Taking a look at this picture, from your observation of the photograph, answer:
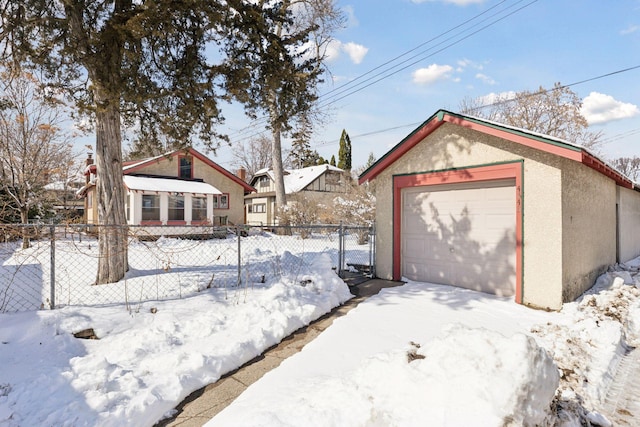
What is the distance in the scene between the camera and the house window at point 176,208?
18094 millimetres

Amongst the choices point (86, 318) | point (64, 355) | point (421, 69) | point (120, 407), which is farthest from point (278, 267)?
point (421, 69)

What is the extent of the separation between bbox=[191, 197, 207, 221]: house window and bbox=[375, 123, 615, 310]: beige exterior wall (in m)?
15.4

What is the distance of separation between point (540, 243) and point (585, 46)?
25.9ft

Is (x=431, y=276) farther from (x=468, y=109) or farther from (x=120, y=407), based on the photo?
(x=468, y=109)

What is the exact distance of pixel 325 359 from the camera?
3551 millimetres

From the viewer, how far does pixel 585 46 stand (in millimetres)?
9406

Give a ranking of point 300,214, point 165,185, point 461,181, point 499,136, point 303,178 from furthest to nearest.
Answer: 1. point 303,178
2. point 165,185
3. point 300,214
4. point 461,181
5. point 499,136

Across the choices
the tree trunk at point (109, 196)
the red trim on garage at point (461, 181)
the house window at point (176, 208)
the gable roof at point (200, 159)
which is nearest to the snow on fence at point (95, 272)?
the tree trunk at point (109, 196)

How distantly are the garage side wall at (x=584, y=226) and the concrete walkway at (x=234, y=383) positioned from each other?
13.5ft

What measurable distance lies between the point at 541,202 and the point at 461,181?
139cm

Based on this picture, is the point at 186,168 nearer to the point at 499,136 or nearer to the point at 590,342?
the point at 499,136

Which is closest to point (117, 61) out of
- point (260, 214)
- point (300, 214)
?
point (300, 214)

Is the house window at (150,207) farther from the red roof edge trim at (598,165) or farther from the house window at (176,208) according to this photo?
the red roof edge trim at (598,165)

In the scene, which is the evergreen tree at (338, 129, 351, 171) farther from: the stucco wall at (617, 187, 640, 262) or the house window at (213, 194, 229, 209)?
the stucco wall at (617, 187, 640, 262)
